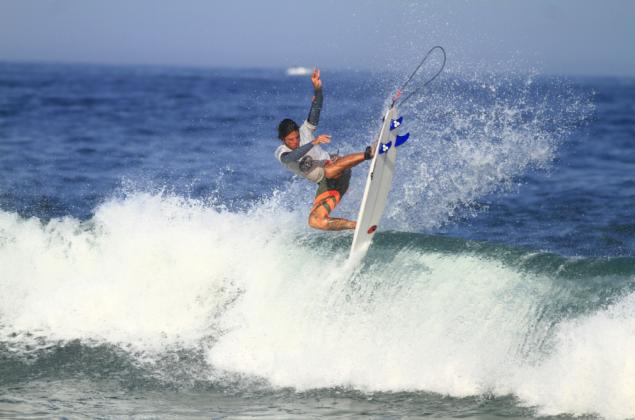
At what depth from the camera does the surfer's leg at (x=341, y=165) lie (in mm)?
6320

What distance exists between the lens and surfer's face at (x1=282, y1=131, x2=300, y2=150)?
629 cm

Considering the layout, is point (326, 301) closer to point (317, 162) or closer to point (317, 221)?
point (317, 221)

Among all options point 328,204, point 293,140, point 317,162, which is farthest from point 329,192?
point 293,140

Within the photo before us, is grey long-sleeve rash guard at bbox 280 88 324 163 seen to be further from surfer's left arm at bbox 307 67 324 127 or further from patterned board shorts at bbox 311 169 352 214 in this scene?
patterned board shorts at bbox 311 169 352 214

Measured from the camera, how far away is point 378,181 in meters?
6.26

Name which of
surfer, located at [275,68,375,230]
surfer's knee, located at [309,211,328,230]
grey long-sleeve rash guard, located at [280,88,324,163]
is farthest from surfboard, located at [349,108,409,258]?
grey long-sleeve rash guard, located at [280,88,324,163]

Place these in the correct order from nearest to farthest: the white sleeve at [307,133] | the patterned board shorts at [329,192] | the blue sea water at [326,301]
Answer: the blue sea water at [326,301] → the white sleeve at [307,133] → the patterned board shorts at [329,192]

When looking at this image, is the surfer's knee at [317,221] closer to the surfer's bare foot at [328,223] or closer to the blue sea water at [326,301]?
the surfer's bare foot at [328,223]

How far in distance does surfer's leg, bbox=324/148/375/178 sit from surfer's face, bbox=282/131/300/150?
19.6 inches

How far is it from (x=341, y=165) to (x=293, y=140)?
65 centimetres

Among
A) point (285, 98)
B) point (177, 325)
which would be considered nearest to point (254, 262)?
point (177, 325)

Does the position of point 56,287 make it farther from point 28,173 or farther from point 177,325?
point 28,173

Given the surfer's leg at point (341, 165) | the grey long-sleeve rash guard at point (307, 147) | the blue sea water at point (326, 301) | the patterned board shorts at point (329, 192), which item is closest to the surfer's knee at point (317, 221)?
the patterned board shorts at point (329, 192)

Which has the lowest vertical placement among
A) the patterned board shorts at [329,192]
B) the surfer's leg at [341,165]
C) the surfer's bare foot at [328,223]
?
the surfer's bare foot at [328,223]
